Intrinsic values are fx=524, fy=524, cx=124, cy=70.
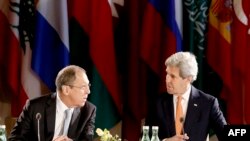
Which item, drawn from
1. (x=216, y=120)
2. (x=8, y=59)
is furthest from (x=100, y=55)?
(x=216, y=120)

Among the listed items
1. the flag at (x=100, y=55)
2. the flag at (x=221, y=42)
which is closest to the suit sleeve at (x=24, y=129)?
the flag at (x=100, y=55)

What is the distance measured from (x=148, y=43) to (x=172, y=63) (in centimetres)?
127

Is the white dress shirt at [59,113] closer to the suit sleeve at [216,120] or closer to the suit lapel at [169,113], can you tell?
the suit lapel at [169,113]

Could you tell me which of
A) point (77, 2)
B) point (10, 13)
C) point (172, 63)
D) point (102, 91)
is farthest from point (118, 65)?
point (172, 63)

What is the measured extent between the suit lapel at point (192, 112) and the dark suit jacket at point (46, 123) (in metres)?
0.66

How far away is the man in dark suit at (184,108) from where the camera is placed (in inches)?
141

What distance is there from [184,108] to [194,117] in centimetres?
10

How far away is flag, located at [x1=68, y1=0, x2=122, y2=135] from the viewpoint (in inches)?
190

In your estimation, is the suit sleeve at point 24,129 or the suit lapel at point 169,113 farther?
the suit lapel at point 169,113

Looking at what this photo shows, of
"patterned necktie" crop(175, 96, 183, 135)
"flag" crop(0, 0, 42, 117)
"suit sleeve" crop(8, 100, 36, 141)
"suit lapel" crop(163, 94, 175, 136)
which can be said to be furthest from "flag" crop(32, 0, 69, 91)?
"patterned necktie" crop(175, 96, 183, 135)

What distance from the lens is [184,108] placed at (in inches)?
145

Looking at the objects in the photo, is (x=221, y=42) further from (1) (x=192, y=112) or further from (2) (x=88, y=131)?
(2) (x=88, y=131)

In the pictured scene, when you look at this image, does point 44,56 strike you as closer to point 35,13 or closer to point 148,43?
point 35,13

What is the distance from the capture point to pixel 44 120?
3.49m
